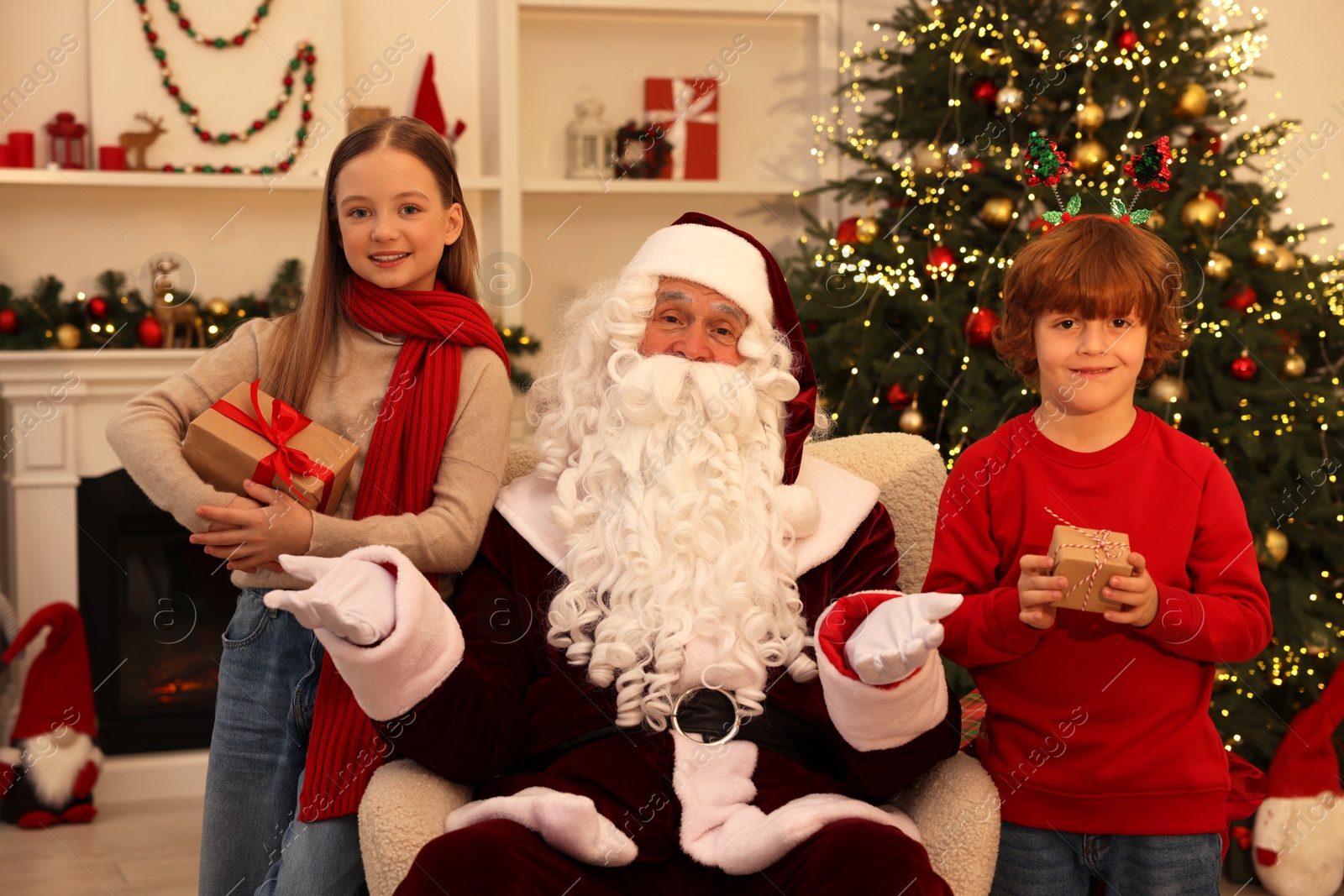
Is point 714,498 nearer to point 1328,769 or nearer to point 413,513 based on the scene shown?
point 413,513

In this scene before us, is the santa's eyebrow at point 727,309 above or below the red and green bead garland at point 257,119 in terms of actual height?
below

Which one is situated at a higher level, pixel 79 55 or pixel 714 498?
pixel 79 55

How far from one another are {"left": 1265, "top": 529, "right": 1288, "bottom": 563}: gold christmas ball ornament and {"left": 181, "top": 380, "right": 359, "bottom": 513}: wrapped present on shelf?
2448 millimetres

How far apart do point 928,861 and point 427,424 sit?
103cm

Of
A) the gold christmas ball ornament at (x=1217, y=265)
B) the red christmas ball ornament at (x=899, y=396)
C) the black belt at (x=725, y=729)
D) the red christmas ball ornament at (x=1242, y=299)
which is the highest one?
the gold christmas ball ornament at (x=1217, y=265)

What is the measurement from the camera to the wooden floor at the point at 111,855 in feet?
10.5

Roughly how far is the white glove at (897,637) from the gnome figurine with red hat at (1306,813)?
1944mm

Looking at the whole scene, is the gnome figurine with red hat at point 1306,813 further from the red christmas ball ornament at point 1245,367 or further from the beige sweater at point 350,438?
the beige sweater at point 350,438

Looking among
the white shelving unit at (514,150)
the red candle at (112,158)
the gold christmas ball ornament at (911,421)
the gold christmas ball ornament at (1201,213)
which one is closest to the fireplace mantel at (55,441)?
the white shelving unit at (514,150)

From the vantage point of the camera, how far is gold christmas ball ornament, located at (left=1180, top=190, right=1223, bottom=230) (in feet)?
10.5

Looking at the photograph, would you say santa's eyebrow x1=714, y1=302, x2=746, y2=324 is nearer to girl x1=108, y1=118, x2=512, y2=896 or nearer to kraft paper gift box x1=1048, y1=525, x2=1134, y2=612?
girl x1=108, y1=118, x2=512, y2=896

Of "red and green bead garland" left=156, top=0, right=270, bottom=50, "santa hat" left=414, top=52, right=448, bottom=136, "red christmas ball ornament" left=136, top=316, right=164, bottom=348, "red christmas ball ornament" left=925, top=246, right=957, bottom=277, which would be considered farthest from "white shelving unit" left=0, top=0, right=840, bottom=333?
"red christmas ball ornament" left=925, top=246, right=957, bottom=277

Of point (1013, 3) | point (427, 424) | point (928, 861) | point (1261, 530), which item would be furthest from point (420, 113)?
point (928, 861)

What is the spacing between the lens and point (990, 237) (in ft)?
11.4
